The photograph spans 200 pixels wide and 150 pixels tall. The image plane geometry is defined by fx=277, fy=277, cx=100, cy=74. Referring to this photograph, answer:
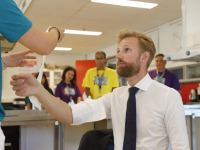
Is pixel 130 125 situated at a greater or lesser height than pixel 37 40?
lesser

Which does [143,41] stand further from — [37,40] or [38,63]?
[38,63]

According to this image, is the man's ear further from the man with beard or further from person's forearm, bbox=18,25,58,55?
person's forearm, bbox=18,25,58,55

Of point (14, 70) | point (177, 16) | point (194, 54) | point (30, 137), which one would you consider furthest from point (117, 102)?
point (14, 70)

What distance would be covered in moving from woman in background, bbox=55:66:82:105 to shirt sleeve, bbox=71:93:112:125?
2683mm

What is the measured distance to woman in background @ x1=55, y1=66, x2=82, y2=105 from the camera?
4.28m

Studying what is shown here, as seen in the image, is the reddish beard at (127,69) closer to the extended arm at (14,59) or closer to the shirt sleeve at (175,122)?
the shirt sleeve at (175,122)

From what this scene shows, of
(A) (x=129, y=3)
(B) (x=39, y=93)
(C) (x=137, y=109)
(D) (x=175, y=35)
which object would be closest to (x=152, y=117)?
(C) (x=137, y=109)

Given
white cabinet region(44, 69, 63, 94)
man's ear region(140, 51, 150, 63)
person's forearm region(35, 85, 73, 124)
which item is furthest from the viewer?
white cabinet region(44, 69, 63, 94)

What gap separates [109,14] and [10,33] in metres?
4.83

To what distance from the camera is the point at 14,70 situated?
9.77m

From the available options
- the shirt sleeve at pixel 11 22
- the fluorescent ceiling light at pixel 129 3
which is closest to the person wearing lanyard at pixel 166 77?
the fluorescent ceiling light at pixel 129 3

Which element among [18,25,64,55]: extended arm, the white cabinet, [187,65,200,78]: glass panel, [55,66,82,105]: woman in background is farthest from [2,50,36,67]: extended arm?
the white cabinet

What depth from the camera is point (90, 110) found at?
4.92 feet

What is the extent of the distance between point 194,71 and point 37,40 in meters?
5.13
